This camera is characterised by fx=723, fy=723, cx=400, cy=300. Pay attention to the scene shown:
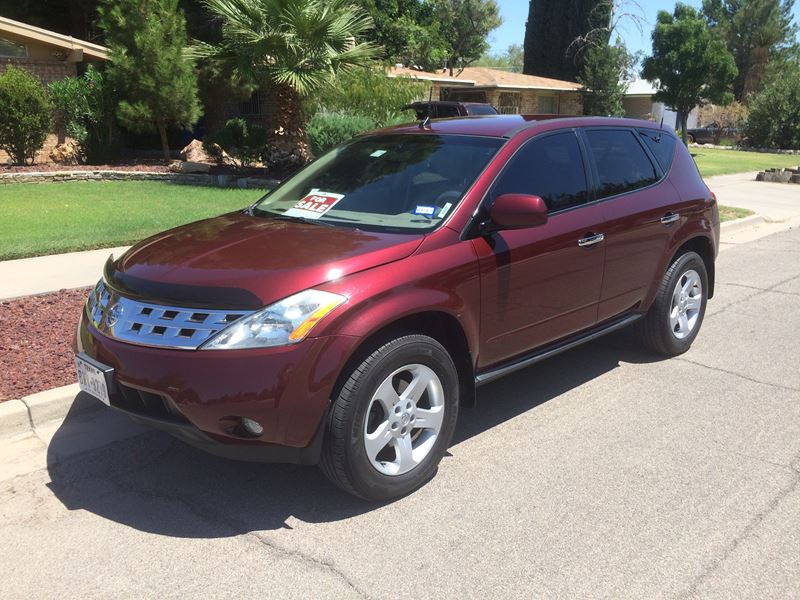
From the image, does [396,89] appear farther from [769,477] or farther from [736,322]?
[769,477]

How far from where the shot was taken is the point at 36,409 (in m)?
4.27

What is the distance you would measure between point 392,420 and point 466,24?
161 feet

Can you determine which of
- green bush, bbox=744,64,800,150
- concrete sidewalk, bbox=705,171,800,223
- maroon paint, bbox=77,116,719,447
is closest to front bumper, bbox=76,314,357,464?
maroon paint, bbox=77,116,719,447

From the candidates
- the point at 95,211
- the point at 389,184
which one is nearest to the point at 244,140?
the point at 95,211

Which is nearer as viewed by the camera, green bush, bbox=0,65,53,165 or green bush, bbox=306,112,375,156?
green bush, bbox=306,112,375,156

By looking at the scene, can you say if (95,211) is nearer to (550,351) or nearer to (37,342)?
(37,342)

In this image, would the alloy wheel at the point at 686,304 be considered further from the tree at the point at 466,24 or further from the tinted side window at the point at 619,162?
the tree at the point at 466,24

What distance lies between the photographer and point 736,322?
261 inches

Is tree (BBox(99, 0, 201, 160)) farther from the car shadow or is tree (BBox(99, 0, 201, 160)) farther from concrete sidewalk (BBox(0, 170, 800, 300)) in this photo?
the car shadow

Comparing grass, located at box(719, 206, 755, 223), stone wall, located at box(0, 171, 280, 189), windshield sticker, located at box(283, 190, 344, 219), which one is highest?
windshield sticker, located at box(283, 190, 344, 219)

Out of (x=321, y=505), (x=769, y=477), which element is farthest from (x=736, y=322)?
(x=321, y=505)

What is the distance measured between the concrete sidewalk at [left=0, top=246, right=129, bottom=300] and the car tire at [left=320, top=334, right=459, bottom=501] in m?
4.40

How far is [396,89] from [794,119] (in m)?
27.3

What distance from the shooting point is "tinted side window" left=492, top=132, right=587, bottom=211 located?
418cm
